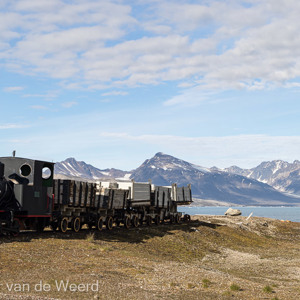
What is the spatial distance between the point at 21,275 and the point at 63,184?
→ 511 inches

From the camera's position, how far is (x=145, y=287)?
1583 cm

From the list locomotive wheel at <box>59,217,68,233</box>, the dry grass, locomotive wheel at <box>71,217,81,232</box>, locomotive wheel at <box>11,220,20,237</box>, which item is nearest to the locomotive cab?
locomotive wheel at <box>11,220,20,237</box>

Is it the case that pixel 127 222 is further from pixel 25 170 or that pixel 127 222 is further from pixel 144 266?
pixel 144 266

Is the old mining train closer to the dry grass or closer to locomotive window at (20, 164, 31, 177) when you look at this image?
locomotive window at (20, 164, 31, 177)

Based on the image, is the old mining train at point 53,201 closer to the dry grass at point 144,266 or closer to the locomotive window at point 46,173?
the locomotive window at point 46,173

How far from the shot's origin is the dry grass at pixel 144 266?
15297mm

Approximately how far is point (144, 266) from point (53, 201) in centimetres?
935

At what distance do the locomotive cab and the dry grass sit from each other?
5.49 ft

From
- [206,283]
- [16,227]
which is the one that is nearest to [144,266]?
[206,283]

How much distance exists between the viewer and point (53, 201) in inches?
1069

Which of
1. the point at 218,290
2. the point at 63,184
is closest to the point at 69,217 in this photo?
the point at 63,184

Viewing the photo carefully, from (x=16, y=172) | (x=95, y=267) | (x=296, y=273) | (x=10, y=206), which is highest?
(x=16, y=172)

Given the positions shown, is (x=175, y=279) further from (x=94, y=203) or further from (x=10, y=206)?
(x=94, y=203)

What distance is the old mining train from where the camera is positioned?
24531mm
